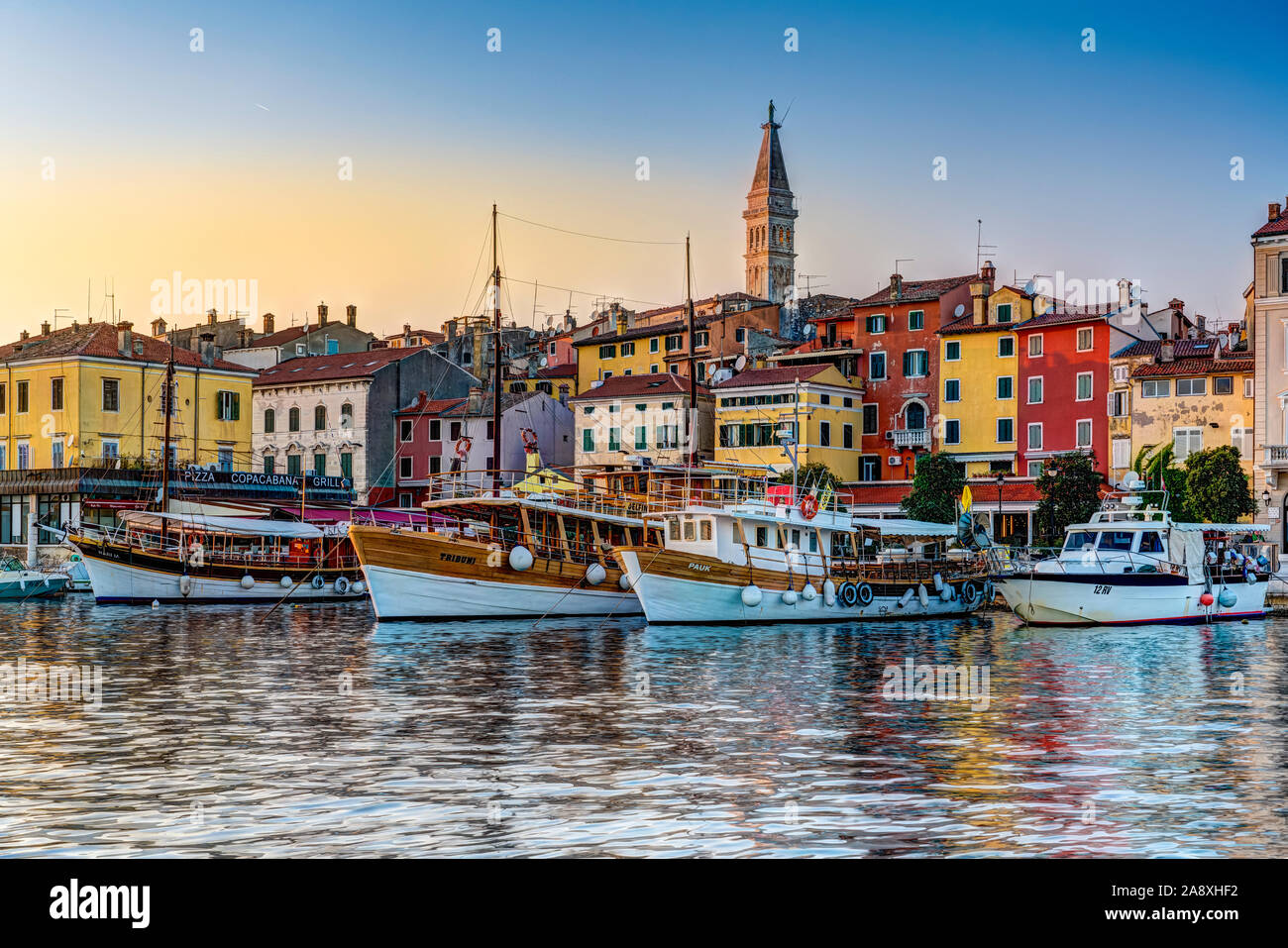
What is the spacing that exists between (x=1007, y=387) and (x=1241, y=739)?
54745 millimetres

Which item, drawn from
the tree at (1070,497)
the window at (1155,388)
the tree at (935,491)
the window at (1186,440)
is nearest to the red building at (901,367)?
the tree at (935,491)

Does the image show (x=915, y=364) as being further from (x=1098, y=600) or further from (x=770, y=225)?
(x=770, y=225)

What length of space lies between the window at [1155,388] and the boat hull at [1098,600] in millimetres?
26748

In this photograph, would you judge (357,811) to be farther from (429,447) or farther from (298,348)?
(298,348)

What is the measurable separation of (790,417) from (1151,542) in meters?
33.6

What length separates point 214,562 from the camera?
52969 millimetres

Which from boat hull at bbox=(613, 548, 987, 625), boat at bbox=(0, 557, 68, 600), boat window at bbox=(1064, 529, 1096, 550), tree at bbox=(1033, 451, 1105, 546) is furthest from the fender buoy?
boat at bbox=(0, 557, 68, 600)

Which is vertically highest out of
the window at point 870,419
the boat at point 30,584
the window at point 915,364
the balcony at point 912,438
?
the window at point 915,364

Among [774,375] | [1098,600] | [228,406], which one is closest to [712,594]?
[1098,600]

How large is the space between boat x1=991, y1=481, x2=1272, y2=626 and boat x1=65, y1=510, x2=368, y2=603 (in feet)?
86.4

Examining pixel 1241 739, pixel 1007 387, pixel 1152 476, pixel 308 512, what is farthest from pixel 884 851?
pixel 1007 387

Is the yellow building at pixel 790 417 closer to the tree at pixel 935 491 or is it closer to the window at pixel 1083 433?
the tree at pixel 935 491

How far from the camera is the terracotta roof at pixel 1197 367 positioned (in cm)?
6253

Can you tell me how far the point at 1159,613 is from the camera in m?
39.0
